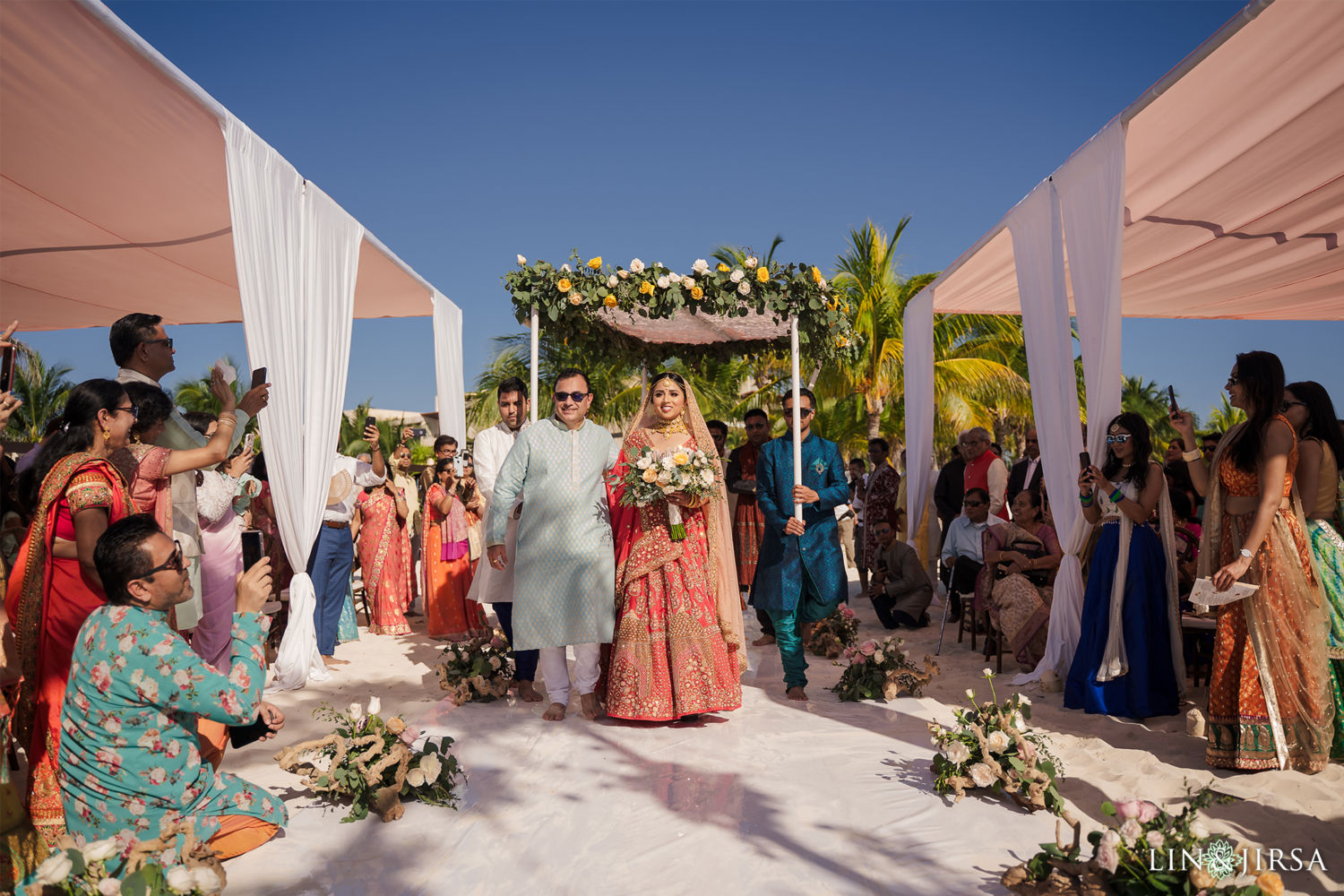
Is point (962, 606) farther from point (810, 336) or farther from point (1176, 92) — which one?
point (1176, 92)

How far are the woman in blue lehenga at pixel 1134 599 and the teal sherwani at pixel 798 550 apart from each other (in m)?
→ 1.55

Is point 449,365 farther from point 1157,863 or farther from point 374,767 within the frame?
point 1157,863

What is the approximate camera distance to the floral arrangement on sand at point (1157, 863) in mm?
2572

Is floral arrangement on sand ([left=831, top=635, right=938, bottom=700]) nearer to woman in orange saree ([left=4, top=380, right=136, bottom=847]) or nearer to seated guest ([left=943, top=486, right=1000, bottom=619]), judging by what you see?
seated guest ([left=943, top=486, right=1000, bottom=619])

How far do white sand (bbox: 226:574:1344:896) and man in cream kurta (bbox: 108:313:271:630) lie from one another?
3.44 feet

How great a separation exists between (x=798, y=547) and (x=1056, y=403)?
199 cm

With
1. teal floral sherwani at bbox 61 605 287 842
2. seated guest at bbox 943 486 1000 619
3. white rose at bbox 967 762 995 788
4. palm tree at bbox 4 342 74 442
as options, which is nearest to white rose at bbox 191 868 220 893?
teal floral sherwani at bbox 61 605 287 842

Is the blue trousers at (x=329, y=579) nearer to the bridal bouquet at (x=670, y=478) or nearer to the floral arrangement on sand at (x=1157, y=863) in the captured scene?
the bridal bouquet at (x=670, y=478)

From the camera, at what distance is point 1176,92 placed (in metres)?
4.45

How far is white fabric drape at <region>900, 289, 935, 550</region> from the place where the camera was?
9.20 metres

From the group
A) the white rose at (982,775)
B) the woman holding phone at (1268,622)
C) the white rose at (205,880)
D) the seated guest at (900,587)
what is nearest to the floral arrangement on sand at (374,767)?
the white rose at (205,880)

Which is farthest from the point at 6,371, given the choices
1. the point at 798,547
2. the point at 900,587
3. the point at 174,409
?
the point at 900,587

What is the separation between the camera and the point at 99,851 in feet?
8.25

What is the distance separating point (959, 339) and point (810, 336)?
592 inches
